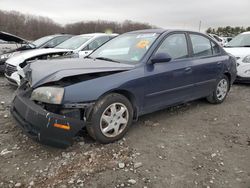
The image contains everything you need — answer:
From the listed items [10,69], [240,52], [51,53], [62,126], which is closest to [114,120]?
[62,126]

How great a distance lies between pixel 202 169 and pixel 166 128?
1.18 m

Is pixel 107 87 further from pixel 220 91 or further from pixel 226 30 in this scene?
pixel 226 30

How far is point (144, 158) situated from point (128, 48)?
5.98 ft

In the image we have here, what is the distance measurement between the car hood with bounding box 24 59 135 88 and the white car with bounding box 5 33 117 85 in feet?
3.35

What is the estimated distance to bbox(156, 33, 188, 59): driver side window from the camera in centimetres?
405

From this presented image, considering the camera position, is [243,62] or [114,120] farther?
[243,62]

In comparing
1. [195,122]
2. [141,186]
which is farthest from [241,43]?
[141,186]

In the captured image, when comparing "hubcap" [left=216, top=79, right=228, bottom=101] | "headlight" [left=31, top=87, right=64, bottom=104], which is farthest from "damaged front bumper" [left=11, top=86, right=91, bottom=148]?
"hubcap" [left=216, top=79, right=228, bottom=101]

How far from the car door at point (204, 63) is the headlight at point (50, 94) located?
2.44m

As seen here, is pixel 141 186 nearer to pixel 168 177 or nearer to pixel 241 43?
pixel 168 177

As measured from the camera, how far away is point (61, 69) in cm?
317

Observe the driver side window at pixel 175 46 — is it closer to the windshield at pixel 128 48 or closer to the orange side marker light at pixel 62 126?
the windshield at pixel 128 48

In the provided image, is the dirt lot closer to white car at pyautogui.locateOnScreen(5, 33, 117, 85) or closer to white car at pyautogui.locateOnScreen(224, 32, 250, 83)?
white car at pyautogui.locateOnScreen(5, 33, 117, 85)

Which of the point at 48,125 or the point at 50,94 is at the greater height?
the point at 50,94
